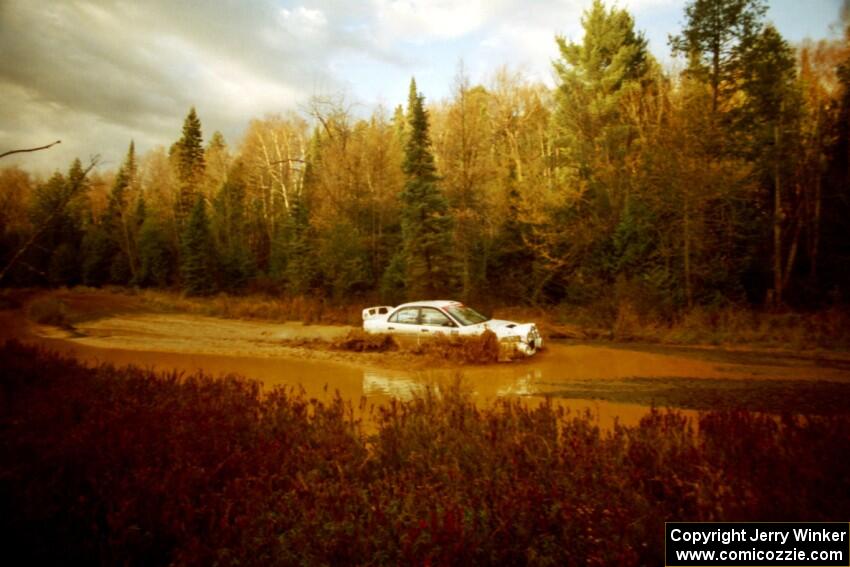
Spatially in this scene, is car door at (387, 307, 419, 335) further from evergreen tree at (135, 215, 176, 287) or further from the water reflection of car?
evergreen tree at (135, 215, 176, 287)

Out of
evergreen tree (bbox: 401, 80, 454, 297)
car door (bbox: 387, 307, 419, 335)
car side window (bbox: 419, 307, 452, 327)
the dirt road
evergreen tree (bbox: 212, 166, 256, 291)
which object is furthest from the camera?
evergreen tree (bbox: 212, 166, 256, 291)

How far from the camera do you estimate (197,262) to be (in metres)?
38.2

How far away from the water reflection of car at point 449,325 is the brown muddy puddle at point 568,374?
2.32 feet

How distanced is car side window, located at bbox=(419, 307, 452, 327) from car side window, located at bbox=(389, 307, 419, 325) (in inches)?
10.1

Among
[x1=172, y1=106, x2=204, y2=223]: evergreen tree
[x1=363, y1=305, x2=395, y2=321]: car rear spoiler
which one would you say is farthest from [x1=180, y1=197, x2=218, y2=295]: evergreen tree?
[x1=363, y1=305, x2=395, y2=321]: car rear spoiler

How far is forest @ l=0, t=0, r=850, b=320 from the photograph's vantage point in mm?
19734

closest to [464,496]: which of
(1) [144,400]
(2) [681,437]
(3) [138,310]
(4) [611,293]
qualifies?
(2) [681,437]

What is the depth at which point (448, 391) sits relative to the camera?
7758 millimetres

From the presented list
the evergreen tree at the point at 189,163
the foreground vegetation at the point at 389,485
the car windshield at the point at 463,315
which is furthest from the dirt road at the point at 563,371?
the evergreen tree at the point at 189,163

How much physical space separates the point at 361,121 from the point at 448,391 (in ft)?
124

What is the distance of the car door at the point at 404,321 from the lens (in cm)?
1438

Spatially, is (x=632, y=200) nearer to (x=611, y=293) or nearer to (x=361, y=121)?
(x=611, y=293)

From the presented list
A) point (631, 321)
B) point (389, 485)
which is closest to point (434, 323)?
point (389, 485)

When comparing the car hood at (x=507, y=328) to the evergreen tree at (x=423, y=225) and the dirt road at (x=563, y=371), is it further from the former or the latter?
the evergreen tree at (x=423, y=225)
